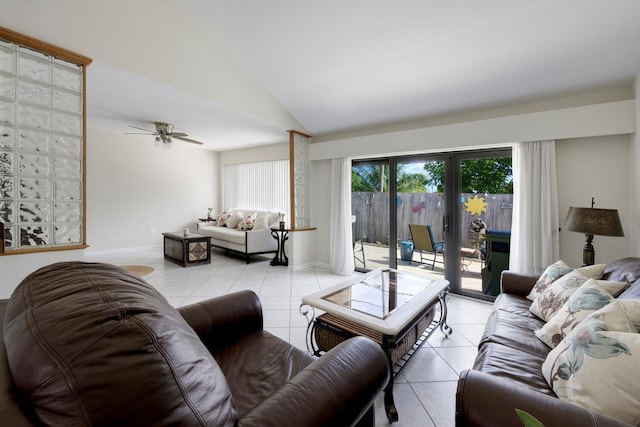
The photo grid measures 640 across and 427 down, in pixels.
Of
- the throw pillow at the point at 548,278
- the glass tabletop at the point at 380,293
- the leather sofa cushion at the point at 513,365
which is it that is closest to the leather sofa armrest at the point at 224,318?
the glass tabletop at the point at 380,293

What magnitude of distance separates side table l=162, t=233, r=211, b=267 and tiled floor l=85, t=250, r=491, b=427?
0.52 ft

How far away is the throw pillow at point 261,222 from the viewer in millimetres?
5539

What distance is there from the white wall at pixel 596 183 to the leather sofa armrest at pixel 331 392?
9.60ft

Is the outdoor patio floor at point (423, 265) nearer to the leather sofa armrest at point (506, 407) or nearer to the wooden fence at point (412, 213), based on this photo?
the wooden fence at point (412, 213)

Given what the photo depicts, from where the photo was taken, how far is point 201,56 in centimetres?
308

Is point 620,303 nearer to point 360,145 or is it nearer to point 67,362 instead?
point 67,362

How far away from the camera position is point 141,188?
593 centimetres

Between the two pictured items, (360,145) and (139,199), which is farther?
(139,199)

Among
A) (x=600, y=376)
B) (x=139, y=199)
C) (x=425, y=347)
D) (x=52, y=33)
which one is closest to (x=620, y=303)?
(x=600, y=376)

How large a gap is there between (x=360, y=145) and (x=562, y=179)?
2.37 meters

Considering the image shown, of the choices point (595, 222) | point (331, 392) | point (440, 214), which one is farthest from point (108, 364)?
point (440, 214)

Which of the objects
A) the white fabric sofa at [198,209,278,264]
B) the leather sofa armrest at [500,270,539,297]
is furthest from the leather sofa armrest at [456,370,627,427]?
the white fabric sofa at [198,209,278,264]

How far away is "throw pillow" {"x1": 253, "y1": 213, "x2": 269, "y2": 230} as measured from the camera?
554 centimetres

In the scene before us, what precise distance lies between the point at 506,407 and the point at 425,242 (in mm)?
3062
